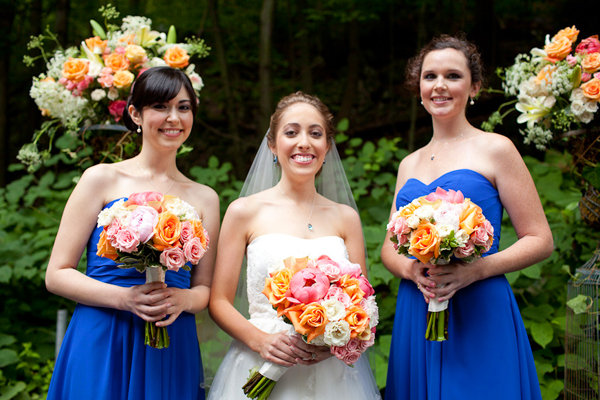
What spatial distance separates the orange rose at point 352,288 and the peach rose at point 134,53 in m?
2.29

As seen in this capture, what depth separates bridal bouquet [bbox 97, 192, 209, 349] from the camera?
2.54 m

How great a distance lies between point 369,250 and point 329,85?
6.09m

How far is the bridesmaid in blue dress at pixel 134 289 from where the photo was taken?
2.94m

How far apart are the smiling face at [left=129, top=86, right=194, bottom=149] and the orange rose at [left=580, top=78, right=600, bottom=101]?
2.43 meters

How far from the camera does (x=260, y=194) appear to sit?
3502 mm

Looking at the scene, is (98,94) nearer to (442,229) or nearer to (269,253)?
(269,253)

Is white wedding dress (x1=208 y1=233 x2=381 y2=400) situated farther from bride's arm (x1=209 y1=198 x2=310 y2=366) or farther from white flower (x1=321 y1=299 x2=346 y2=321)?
white flower (x1=321 y1=299 x2=346 y2=321)

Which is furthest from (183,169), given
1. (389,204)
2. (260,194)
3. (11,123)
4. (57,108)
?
(260,194)

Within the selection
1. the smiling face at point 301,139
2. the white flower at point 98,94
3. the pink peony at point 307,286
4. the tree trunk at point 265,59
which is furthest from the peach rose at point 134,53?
the tree trunk at point 265,59

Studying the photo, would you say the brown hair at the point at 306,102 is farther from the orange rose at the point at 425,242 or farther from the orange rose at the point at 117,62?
the orange rose at the point at 117,62

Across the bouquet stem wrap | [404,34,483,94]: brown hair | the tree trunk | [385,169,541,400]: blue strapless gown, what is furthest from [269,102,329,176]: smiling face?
the tree trunk

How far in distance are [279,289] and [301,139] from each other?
99cm

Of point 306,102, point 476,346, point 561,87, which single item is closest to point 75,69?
point 306,102

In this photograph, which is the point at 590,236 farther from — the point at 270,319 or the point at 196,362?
the point at 196,362
